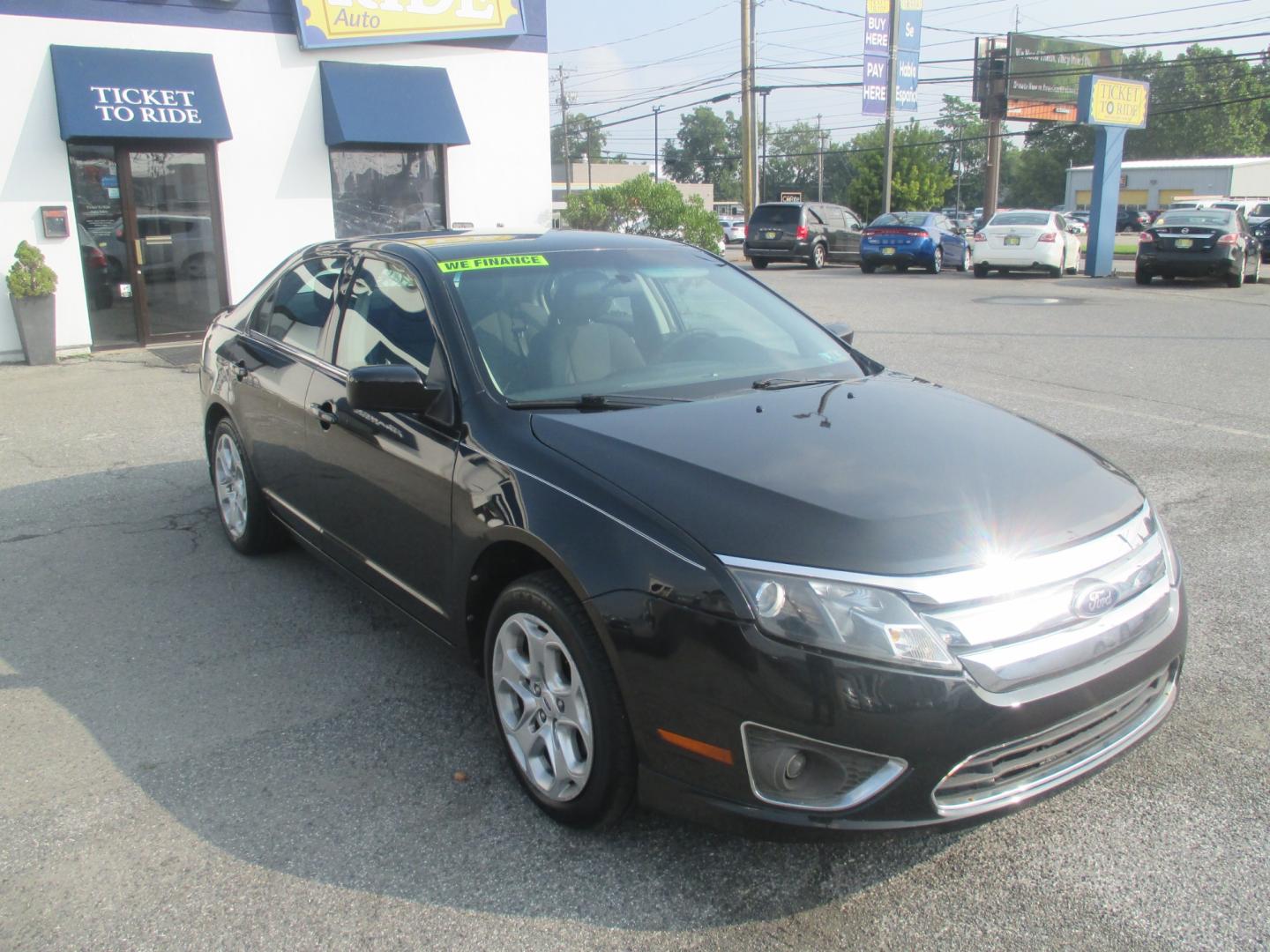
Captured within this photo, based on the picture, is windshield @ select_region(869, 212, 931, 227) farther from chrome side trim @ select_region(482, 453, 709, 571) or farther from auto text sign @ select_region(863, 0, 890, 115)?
chrome side trim @ select_region(482, 453, 709, 571)

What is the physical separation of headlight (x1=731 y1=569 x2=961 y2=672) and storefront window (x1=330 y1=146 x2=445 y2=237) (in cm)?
1243

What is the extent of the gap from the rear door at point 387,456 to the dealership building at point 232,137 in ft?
30.6

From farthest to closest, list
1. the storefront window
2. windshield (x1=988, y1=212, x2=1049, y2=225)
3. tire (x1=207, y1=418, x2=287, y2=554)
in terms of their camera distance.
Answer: windshield (x1=988, y1=212, x2=1049, y2=225)
the storefront window
tire (x1=207, y1=418, x2=287, y2=554)

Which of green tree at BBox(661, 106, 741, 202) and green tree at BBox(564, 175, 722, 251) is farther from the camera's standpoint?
green tree at BBox(661, 106, 741, 202)

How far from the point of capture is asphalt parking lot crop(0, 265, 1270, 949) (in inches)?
103

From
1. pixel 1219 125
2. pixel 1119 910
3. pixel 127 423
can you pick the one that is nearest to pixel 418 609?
pixel 1119 910

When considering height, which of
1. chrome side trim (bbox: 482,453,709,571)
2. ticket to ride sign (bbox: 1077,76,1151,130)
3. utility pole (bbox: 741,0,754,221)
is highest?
utility pole (bbox: 741,0,754,221)

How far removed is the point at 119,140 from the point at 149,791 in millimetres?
11125

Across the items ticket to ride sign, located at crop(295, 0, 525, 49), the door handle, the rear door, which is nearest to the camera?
the rear door

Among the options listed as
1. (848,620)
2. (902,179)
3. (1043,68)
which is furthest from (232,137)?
(1043,68)

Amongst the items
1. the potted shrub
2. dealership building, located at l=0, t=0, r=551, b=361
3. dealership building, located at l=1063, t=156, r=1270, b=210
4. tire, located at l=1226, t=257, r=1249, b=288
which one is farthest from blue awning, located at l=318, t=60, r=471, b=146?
dealership building, located at l=1063, t=156, r=1270, b=210

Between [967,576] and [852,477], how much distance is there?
1.52 ft

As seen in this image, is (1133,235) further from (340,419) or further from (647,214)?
(340,419)

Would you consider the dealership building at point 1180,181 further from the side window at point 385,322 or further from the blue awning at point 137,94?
the side window at point 385,322
